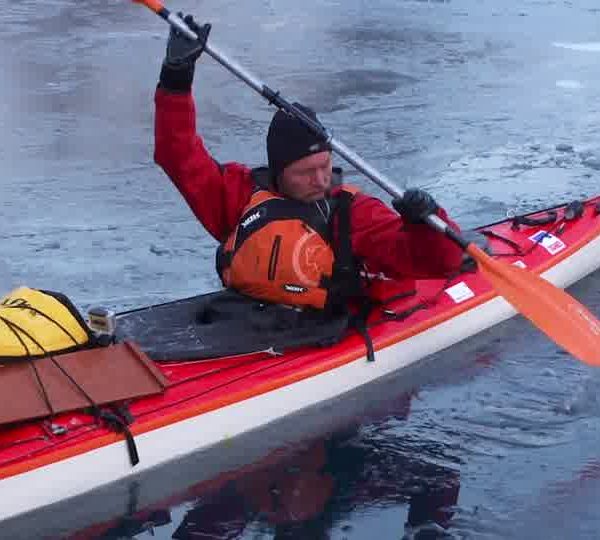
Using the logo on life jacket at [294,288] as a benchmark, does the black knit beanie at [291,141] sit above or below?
above

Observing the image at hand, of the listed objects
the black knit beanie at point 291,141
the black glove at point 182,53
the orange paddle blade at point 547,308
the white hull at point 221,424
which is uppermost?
the black glove at point 182,53

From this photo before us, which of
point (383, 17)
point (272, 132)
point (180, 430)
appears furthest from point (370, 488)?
point (383, 17)

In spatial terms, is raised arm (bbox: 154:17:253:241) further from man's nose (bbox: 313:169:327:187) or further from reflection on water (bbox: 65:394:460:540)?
reflection on water (bbox: 65:394:460:540)

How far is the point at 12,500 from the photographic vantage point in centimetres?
338

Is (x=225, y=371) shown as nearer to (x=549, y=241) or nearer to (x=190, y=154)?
(x=190, y=154)

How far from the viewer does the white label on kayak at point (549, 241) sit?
5.18 metres

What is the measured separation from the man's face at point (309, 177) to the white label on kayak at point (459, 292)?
870 millimetres

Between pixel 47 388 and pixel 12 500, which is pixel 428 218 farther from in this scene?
pixel 12 500

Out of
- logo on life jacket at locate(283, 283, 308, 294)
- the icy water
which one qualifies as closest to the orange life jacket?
logo on life jacket at locate(283, 283, 308, 294)

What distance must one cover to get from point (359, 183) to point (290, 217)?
2435 millimetres

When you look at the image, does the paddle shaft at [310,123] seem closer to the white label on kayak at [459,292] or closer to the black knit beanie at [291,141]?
the black knit beanie at [291,141]

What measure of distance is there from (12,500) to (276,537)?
0.79m

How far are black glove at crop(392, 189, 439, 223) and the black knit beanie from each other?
0.39 m

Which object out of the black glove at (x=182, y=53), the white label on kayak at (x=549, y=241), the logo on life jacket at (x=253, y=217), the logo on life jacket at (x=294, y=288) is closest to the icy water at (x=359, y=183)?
the white label on kayak at (x=549, y=241)
